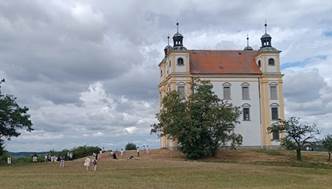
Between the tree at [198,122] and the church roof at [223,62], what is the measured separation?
17596mm

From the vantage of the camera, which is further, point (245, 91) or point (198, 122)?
point (245, 91)

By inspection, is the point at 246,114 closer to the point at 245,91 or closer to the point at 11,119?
the point at 245,91

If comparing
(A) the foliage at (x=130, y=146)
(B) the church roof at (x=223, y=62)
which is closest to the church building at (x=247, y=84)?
(B) the church roof at (x=223, y=62)

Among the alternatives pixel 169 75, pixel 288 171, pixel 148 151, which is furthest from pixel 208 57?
pixel 288 171

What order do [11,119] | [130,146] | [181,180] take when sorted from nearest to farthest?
[181,180], [11,119], [130,146]

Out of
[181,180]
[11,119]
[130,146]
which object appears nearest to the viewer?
[181,180]

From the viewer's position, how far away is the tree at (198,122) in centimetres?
6631

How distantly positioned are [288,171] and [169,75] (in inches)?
1604

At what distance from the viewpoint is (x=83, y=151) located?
84.3 meters

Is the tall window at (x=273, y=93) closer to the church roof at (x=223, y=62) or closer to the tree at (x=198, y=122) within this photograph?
the church roof at (x=223, y=62)

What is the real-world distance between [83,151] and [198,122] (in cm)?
2412

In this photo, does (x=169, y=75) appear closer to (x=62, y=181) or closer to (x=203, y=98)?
(x=203, y=98)

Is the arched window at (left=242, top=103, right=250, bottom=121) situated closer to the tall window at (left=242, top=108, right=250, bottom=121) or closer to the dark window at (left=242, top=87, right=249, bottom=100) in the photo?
the tall window at (left=242, top=108, right=250, bottom=121)

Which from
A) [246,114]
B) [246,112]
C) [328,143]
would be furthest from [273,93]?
[328,143]
